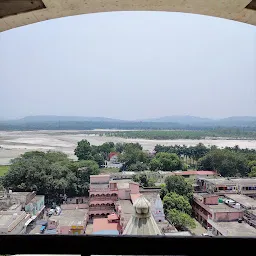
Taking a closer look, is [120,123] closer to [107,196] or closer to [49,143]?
[49,143]

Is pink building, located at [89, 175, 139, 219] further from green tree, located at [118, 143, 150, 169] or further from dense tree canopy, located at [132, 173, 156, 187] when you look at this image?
green tree, located at [118, 143, 150, 169]

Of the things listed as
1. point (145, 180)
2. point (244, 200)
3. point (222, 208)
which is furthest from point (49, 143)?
point (222, 208)

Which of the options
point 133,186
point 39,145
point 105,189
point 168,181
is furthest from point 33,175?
point 39,145

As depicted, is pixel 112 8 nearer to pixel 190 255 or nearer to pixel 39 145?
pixel 190 255

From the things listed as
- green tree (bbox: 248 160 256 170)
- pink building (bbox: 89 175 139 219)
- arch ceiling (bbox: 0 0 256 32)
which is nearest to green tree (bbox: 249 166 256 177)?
green tree (bbox: 248 160 256 170)

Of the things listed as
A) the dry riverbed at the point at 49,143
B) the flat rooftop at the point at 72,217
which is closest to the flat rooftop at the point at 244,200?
the flat rooftop at the point at 72,217

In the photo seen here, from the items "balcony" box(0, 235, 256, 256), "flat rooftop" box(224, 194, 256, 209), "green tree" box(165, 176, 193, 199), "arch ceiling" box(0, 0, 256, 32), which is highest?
"arch ceiling" box(0, 0, 256, 32)
